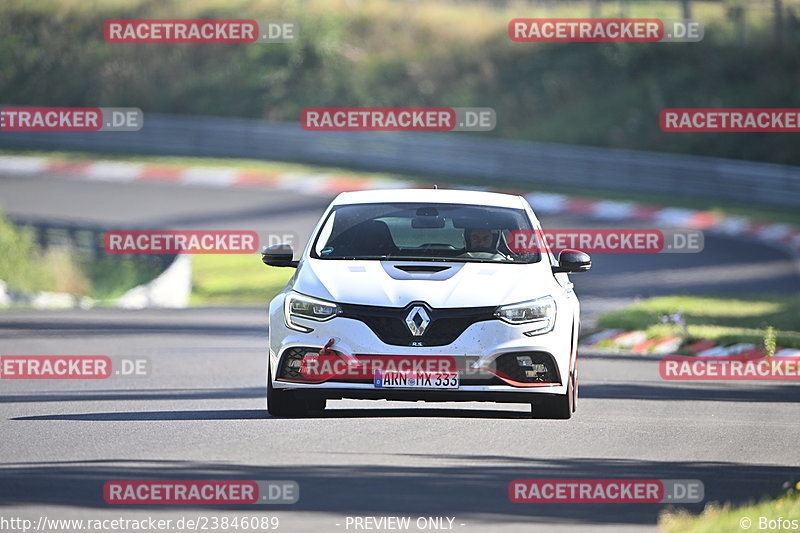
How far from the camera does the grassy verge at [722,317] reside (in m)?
20.4

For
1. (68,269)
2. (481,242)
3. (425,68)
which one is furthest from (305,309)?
(425,68)

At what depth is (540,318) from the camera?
11.2 meters

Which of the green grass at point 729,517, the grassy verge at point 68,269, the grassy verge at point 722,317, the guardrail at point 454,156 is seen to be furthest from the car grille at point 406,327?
the guardrail at point 454,156

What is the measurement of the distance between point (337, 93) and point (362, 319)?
3970 cm

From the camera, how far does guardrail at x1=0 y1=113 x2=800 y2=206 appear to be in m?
37.5

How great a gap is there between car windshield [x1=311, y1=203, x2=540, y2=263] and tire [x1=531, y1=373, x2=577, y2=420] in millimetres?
1011

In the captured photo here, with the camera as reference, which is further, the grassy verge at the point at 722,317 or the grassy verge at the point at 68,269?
the grassy verge at the point at 68,269

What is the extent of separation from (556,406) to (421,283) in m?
1.36

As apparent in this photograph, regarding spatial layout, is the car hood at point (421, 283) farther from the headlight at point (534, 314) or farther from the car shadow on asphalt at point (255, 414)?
the car shadow on asphalt at point (255, 414)

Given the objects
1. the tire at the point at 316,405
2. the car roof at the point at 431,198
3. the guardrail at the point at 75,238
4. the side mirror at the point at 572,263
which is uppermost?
the guardrail at the point at 75,238

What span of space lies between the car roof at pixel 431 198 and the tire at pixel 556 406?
5.10 ft

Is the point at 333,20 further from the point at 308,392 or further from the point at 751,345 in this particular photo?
the point at 308,392

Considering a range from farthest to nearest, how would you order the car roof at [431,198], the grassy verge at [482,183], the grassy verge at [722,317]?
the grassy verge at [482,183] < the grassy verge at [722,317] < the car roof at [431,198]

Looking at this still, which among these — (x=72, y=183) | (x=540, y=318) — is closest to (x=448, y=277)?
(x=540, y=318)
